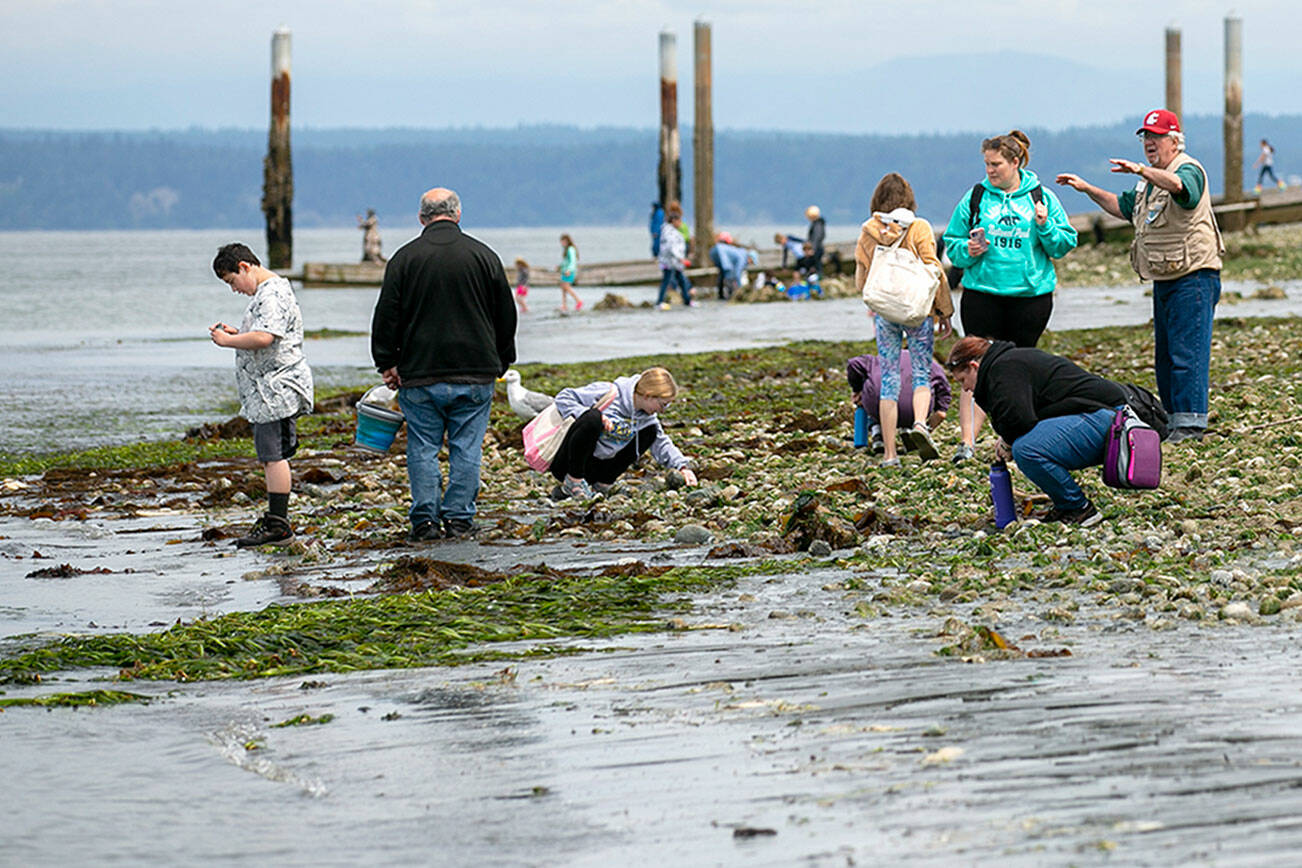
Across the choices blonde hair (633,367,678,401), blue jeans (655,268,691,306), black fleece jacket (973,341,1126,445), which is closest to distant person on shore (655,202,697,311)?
blue jeans (655,268,691,306)

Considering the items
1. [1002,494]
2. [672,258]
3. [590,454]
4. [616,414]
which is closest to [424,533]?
[590,454]

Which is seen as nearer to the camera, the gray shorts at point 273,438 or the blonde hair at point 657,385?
the gray shorts at point 273,438

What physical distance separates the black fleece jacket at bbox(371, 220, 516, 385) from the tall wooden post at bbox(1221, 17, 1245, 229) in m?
33.8

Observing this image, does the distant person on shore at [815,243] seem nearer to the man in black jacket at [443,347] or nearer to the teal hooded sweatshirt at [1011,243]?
the teal hooded sweatshirt at [1011,243]

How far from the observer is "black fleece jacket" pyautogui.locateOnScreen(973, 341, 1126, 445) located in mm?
8195

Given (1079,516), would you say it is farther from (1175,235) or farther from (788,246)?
(788,246)

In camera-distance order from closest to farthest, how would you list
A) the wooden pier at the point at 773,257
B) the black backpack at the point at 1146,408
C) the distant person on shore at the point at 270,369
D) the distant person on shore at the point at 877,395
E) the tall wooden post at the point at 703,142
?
the black backpack at the point at 1146,408
the distant person on shore at the point at 270,369
the distant person on shore at the point at 877,395
the tall wooden post at the point at 703,142
the wooden pier at the point at 773,257

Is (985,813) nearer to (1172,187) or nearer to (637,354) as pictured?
(1172,187)

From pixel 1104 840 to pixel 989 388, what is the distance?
4371mm

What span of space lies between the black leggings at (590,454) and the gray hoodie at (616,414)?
0.03 meters

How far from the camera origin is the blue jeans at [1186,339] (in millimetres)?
10109

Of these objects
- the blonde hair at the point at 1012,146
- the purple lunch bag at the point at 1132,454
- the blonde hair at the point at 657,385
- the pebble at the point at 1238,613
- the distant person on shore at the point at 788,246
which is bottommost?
the pebble at the point at 1238,613

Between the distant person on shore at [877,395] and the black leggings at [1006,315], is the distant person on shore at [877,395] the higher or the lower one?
the lower one

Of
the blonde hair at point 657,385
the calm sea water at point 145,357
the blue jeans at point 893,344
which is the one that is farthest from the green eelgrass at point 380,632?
the calm sea water at point 145,357
